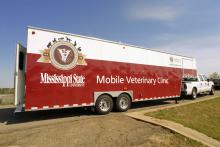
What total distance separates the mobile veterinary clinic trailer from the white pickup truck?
12.8ft

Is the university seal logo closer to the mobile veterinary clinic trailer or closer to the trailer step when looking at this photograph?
the mobile veterinary clinic trailer

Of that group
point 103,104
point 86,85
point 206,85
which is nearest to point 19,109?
point 86,85

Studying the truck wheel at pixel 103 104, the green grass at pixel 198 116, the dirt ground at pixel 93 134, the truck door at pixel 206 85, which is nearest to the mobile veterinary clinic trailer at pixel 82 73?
the truck wheel at pixel 103 104

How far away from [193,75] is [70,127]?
12.7m

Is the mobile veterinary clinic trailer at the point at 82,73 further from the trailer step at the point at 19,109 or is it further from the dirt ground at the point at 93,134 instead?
the dirt ground at the point at 93,134

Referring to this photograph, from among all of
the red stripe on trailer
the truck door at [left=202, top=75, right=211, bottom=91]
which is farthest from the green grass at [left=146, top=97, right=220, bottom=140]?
the truck door at [left=202, top=75, right=211, bottom=91]

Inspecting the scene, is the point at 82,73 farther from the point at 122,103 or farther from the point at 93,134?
the point at 93,134

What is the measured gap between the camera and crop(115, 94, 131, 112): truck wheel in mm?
11568

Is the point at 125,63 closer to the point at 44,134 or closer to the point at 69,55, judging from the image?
the point at 69,55

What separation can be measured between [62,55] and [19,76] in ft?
6.09

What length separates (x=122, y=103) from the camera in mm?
11820

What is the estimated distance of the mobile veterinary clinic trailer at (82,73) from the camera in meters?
8.98

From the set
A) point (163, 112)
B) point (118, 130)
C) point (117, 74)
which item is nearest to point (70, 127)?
point (118, 130)

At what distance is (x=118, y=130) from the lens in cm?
780
